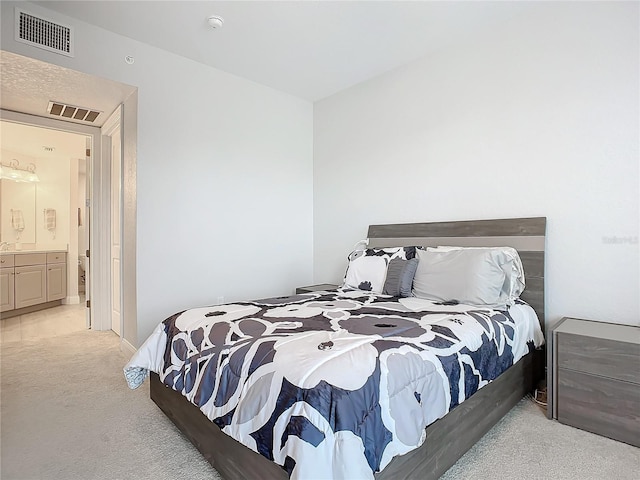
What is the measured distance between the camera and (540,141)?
2611 mm

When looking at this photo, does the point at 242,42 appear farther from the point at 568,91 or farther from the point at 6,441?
the point at 6,441

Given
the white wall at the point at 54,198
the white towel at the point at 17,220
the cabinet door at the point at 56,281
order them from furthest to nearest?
1. the white wall at the point at 54,198
2. the white towel at the point at 17,220
3. the cabinet door at the point at 56,281

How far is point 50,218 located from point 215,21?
5284 millimetres

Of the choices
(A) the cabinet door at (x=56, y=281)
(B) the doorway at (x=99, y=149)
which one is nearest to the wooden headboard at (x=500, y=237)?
(B) the doorway at (x=99, y=149)

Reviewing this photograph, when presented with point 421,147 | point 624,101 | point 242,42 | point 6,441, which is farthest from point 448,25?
point 6,441

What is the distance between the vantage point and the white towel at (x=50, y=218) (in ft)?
19.9

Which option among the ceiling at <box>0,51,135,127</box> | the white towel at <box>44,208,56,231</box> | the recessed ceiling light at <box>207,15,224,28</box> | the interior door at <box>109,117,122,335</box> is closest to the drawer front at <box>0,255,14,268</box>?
the white towel at <box>44,208,56,231</box>

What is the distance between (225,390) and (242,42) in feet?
9.42

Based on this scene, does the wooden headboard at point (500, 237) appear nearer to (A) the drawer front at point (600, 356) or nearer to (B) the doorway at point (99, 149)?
(A) the drawer front at point (600, 356)

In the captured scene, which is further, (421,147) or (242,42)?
(421,147)

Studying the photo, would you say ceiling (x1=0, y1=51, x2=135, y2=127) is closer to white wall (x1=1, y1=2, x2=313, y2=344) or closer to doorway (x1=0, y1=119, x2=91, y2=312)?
white wall (x1=1, y1=2, x2=313, y2=344)

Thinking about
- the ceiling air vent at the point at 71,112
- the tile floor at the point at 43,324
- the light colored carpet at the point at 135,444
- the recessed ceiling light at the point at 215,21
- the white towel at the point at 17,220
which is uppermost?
the recessed ceiling light at the point at 215,21

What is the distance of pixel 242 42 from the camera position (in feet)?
10.1

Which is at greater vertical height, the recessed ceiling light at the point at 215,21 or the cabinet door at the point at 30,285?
the recessed ceiling light at the point at 215,21
